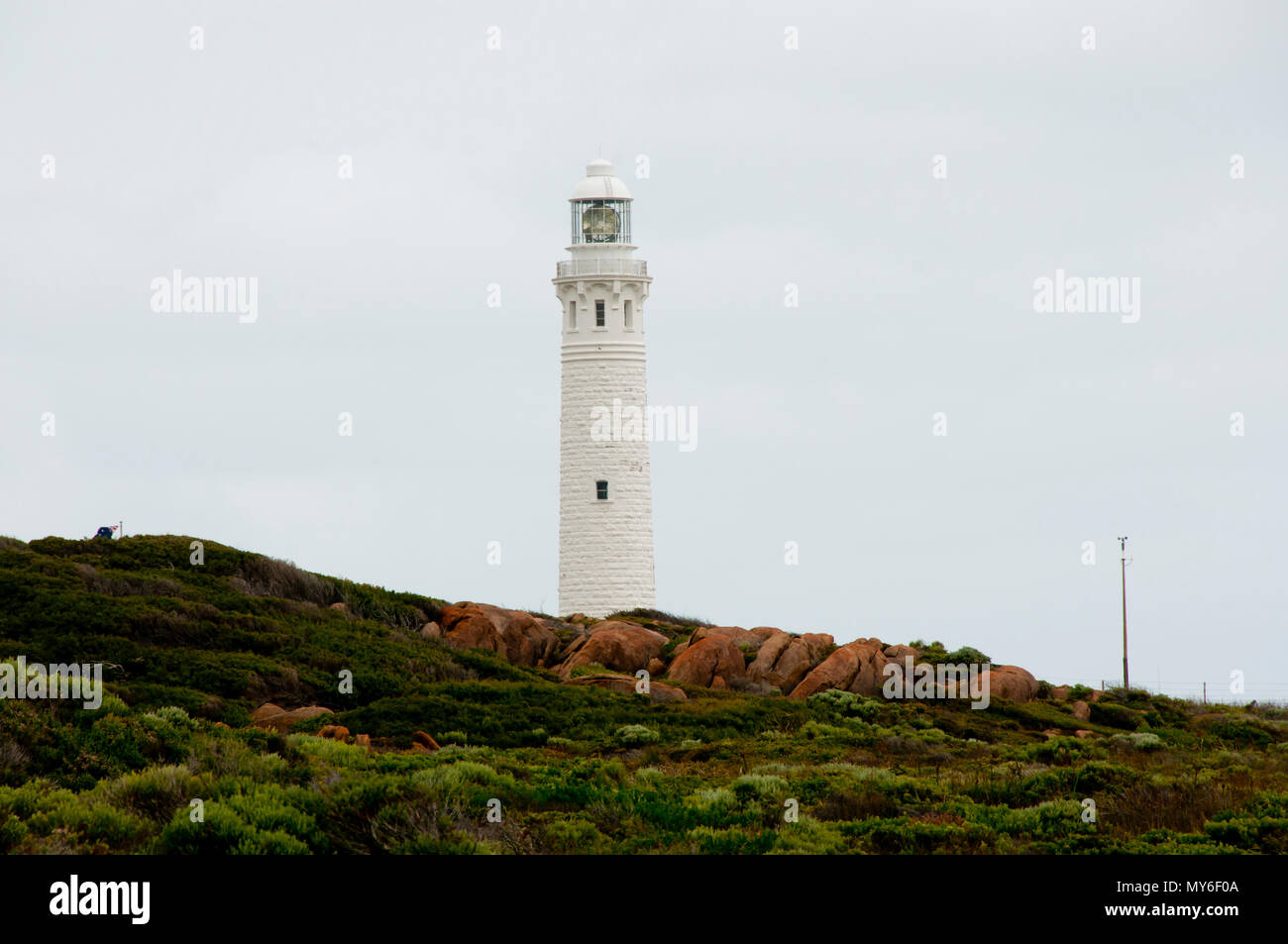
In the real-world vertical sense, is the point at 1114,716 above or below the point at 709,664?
below

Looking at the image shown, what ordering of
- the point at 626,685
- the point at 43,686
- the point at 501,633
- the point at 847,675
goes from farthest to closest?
the point at 501,633 < the point at 847,675 < the point at 626,685 < the point at 43,686

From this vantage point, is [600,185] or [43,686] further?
[600,185]

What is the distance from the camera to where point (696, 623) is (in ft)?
166

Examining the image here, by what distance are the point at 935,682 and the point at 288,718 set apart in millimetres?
18334

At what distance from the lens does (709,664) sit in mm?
38938

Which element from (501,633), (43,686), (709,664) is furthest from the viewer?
(501,633)

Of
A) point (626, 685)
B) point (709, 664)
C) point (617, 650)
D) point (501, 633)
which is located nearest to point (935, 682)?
point (709, 664)

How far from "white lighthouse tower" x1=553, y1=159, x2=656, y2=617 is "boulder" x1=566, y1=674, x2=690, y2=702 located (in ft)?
52.3

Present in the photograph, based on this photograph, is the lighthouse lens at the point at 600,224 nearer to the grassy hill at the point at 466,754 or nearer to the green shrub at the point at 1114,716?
the grassy hill at the point at 466,754

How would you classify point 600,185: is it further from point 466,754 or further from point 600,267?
point 466,754

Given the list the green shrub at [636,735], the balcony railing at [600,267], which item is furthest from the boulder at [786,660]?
the balcony railing at [600,267]
